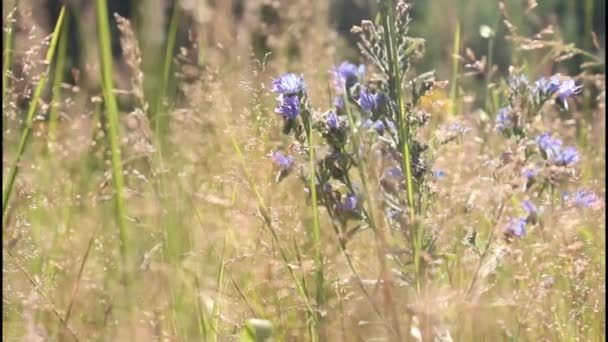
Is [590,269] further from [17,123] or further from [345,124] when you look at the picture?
[17,123]

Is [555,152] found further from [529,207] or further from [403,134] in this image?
[403,134]

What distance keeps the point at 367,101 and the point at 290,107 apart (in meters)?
0.11

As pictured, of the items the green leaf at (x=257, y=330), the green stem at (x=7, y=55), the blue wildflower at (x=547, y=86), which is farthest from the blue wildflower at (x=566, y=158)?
the green stem at (x=7, y=55)

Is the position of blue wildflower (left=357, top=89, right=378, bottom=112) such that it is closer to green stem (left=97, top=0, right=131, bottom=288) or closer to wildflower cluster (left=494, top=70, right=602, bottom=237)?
wildflower cluster (left=494, top=70, right=602, bottom=237)

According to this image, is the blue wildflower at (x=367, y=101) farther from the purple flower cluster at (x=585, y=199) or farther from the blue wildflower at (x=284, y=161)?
the purple flower cluster at (x=585, y=199)

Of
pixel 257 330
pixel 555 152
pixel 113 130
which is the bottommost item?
pixel 257 330

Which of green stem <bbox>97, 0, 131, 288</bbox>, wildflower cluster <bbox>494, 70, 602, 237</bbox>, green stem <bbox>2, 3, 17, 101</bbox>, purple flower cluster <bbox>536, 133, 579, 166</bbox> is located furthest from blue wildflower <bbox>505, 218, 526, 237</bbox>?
green stem <bbox>2, 3, 17, 101</bbox>

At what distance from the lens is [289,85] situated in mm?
1040

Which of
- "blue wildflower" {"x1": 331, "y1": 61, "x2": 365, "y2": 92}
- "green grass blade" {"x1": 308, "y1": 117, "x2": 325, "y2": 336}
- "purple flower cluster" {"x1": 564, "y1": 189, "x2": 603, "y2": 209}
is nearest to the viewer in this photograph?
"green grass blade" {"x1": 308, "y1": 117, "x2": 325, "y2": 336}

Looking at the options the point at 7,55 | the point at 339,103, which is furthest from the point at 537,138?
the point at 7,55

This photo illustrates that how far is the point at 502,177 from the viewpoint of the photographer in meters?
1.01

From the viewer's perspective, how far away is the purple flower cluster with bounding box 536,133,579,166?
1156 millimetres

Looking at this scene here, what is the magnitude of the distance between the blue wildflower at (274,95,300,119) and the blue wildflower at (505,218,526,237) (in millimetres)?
281

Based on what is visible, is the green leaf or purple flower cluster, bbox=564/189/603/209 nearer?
the green leaf
